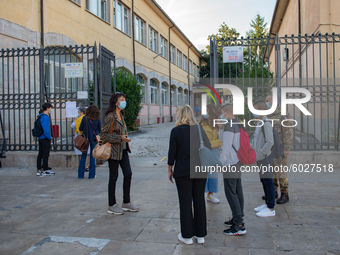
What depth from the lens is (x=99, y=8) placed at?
59.7 feet

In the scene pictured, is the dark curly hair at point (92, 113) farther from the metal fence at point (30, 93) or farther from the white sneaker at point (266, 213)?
the white sneaker at point (266, 213)

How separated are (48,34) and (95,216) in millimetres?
10373

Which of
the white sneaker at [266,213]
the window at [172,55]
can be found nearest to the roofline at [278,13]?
the window at [172,55]

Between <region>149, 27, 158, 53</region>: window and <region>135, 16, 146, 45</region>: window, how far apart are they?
4.92 ft

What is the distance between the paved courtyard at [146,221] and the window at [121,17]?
15.6m

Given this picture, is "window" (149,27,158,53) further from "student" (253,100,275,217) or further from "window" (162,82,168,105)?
"student" (253,100,275,217)

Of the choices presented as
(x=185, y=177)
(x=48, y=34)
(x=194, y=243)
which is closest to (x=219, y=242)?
(x=194, y=243)

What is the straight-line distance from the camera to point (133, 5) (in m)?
23.2

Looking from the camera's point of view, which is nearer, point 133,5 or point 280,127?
Answer: point 280,127

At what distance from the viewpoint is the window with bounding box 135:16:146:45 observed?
24.3 meters

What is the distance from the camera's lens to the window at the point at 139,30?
24333 millimetres

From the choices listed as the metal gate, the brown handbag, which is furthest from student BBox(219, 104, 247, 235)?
the metal gate

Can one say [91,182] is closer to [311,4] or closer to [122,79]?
[122,79]

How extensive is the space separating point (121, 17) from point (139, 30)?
3569mm
